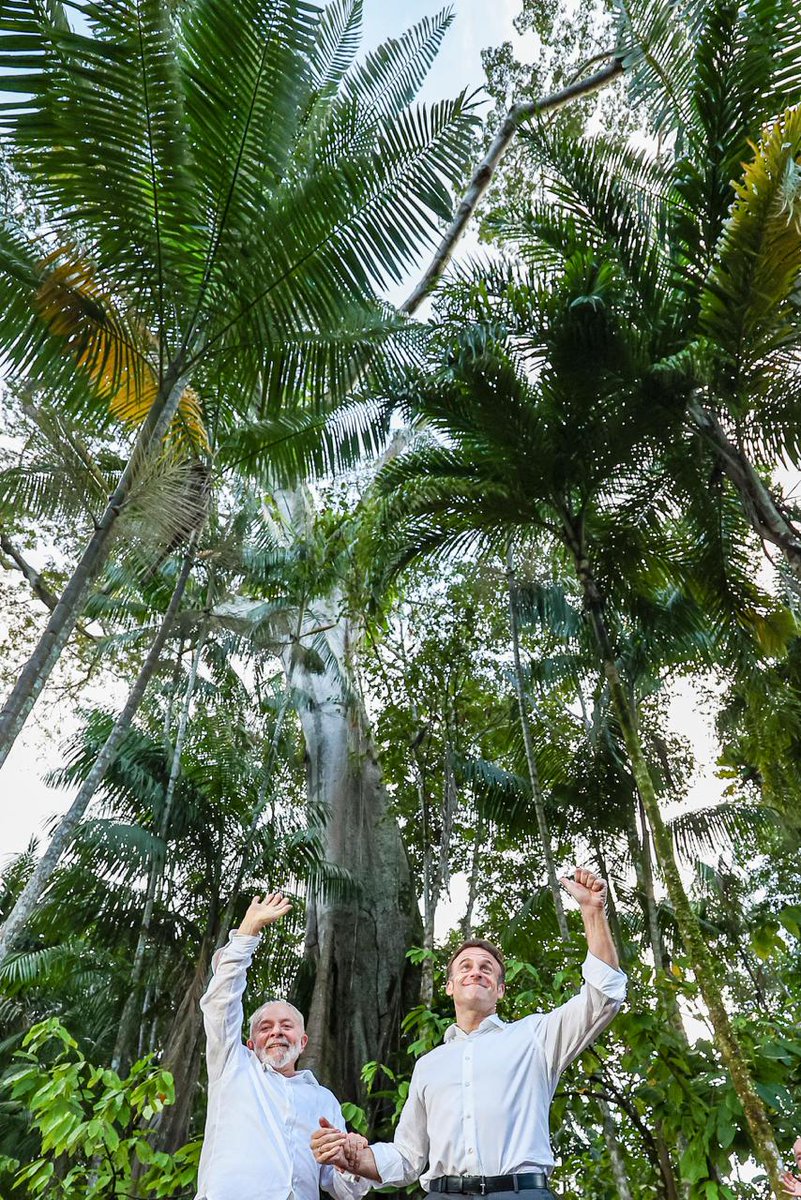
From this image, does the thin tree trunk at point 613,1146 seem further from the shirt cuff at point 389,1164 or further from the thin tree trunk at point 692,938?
the shirt cuff at point 389,1164

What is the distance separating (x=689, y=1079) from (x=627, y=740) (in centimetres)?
220

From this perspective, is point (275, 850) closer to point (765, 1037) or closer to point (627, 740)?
point (627, 740)

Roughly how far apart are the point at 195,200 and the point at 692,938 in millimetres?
4267

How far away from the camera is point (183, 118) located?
3.66 metres

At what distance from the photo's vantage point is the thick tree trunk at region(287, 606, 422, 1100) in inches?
336

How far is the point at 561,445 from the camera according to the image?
5.93 m

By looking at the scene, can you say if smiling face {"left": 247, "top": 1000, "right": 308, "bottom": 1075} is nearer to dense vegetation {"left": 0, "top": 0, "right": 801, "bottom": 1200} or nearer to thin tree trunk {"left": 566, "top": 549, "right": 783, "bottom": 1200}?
dense vegetation {"left": 0, "top": 0, "right": 801, "bottom": 1200}

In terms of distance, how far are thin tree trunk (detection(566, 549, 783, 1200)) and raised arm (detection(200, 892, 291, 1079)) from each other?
198cm

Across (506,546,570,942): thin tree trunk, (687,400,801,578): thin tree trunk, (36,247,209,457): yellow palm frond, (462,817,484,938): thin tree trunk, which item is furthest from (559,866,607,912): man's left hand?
(462,817,484,938): thin tree trunk

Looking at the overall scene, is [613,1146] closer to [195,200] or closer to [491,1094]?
[491,1094]

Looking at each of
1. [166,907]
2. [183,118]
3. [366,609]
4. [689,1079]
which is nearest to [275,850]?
[166,907]

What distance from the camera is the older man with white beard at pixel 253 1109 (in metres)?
2.48

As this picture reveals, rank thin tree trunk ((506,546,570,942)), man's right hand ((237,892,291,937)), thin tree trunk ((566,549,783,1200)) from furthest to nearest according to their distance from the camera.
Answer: thin tree trunk ((506,546,570,942))
thin tree trunk ((566,549,783,1200))
man's right hand ((237,892,291,937))

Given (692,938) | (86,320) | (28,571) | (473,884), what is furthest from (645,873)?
(28,571)
